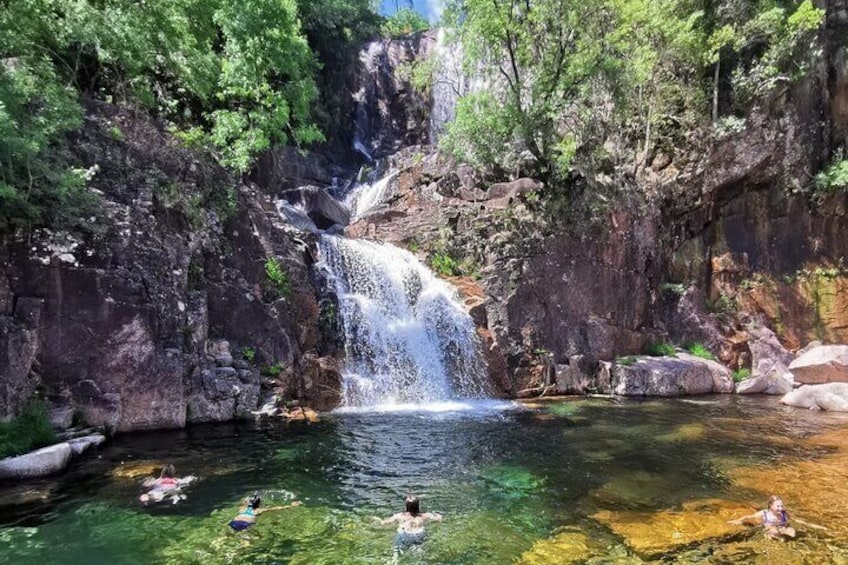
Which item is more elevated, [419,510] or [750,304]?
[750,304]

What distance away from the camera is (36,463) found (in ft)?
32.3

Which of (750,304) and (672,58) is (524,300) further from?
(672,58)

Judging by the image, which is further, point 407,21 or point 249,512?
point 407,21

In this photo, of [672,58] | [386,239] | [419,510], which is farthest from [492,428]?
[672,58]

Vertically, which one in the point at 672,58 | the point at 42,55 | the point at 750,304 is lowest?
the point at 750,304

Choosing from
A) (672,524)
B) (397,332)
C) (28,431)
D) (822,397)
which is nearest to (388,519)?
(672,524)

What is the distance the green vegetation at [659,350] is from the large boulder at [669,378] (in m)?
0.94

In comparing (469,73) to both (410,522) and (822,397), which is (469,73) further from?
(410,522)

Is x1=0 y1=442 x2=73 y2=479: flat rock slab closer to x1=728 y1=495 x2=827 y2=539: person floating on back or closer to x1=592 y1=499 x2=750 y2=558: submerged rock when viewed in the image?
x1=592 y1=499 x2=750 y2=558: submerged rock

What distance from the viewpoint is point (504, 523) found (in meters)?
8.45

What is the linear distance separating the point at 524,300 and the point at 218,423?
12054 mm

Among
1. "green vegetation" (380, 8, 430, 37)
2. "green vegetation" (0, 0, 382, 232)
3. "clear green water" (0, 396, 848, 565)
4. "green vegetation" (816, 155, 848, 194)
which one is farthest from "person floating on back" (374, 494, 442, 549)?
"green vegetation" (380, 8, 430, 37)

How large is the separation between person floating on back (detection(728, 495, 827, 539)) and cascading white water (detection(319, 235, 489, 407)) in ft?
35.9

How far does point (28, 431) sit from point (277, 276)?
26.4ft
